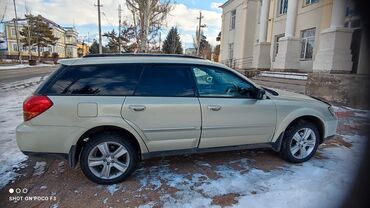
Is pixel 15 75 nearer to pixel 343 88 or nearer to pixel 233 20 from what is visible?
pixel 233 20

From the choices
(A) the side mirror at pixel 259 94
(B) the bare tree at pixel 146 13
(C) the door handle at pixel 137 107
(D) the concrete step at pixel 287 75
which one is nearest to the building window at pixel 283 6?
(D) the concrete step at pixel 287 75

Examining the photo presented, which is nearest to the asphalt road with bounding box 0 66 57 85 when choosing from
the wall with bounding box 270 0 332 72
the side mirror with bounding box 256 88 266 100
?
the side mirror with bounding box 256 88 266 100

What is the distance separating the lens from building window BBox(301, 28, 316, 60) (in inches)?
610

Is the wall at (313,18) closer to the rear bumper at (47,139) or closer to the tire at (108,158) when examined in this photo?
the tire at (108,158)

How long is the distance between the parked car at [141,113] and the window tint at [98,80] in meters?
0.01

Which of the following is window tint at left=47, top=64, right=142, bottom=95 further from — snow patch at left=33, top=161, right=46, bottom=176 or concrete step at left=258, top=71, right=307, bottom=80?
concrete step at left=258, top=71, right=307, bottom=80

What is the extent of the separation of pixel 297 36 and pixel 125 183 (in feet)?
53.0

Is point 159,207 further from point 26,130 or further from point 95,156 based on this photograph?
point 26,130

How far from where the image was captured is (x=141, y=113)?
345 centimetres

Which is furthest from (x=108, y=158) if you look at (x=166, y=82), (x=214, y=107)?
(x=214, y=107)

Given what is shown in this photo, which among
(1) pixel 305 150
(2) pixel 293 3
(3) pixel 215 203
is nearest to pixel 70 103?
(3) pixel 215 203

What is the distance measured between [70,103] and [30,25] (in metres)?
59.5

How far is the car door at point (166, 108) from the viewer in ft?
11.3

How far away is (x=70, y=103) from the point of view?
3256 millimetres
